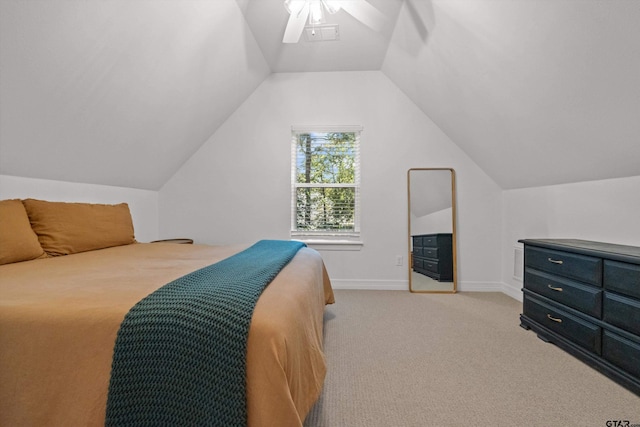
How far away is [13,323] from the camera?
96cm

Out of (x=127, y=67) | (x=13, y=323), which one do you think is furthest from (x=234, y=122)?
(x=13, y=323)

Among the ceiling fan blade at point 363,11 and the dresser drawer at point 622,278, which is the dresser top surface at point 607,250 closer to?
the dresser drawer at point 622,278

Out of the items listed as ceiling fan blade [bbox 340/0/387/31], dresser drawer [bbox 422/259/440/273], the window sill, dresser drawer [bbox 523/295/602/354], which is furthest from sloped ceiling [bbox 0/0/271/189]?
dresser drawer [bbox 523/295/602/354]

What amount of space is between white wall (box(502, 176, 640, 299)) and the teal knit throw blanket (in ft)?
8.75

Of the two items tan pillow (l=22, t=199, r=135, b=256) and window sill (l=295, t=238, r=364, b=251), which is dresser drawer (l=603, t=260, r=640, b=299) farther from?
tan pillow (l=22, t=199, r=135, b=256)

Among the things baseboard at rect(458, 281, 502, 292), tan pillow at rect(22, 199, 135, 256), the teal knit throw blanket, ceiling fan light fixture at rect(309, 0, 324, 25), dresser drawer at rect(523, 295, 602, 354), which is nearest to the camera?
the teal knit throw blanket

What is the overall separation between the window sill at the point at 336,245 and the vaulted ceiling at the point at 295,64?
173 centimetres

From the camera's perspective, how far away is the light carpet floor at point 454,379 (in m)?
1.41

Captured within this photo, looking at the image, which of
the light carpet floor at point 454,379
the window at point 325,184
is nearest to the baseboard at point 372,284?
the window at point 325,184

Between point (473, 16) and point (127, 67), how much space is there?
2.45m

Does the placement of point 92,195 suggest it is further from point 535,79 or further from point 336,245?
point 535,79

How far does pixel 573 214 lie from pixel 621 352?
127 centimetres

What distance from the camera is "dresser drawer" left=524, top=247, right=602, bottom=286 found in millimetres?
1855

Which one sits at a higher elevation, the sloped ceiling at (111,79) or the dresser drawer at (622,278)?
the sloped ceiling at (111,79)
